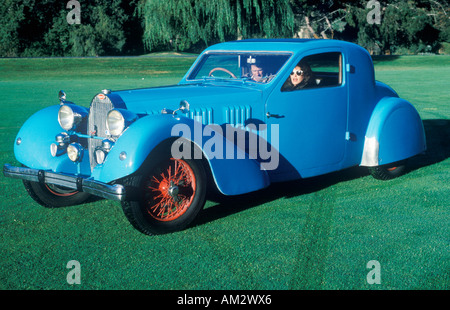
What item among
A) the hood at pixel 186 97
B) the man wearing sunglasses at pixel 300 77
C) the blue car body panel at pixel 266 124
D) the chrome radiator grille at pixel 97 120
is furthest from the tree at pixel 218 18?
the chrome radiator grille at pixel 97 120

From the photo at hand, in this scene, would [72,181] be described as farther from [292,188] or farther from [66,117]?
[292,188]

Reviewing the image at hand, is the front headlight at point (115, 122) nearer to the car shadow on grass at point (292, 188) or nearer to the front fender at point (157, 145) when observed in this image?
the front fender at point (157, 145)

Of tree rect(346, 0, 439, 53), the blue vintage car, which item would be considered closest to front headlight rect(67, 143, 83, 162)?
the blue vintage car

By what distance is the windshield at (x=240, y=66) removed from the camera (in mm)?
5773

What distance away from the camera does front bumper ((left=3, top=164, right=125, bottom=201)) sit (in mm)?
4305

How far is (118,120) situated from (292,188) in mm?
2490

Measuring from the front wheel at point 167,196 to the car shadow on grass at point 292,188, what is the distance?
11.8 inches

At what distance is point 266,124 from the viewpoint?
17.9 ft

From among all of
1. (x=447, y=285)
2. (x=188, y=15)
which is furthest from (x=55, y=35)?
(x=447, y=285)

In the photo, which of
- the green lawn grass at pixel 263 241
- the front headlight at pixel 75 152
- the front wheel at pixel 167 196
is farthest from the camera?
the front headlight at pixel 75 152

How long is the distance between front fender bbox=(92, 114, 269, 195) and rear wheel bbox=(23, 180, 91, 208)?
3.42 feet

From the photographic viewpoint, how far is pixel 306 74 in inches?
229

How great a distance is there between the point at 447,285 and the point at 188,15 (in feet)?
89.0
